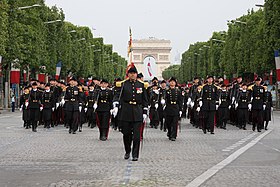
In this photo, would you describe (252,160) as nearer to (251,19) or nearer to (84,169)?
(84,169)

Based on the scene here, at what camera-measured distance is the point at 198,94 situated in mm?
27656

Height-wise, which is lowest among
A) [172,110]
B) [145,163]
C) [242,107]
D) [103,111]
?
[145,163]

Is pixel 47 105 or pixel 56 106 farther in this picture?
pixel 56 106

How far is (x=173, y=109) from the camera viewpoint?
2072 centimetres

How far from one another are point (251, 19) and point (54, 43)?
62.3ft

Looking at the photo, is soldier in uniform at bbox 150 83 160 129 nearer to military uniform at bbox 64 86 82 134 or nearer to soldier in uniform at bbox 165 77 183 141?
military uniform at bbox 64 86 82 134

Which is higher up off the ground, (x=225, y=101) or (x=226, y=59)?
(x=226, y=59)

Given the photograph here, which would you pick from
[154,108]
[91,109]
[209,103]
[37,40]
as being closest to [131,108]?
[209,103]

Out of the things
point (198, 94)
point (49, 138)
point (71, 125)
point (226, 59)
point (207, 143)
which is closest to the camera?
point (207, 143)

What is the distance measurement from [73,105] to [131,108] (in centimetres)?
903

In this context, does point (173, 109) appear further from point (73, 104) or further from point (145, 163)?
point (145, 163)

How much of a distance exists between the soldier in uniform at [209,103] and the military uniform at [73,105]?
4268 mm

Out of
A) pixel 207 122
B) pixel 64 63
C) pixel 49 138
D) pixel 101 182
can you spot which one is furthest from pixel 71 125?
pixel 64 63

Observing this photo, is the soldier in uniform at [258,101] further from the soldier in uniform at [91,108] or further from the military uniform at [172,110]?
the soldier in uniform at [91,108]
